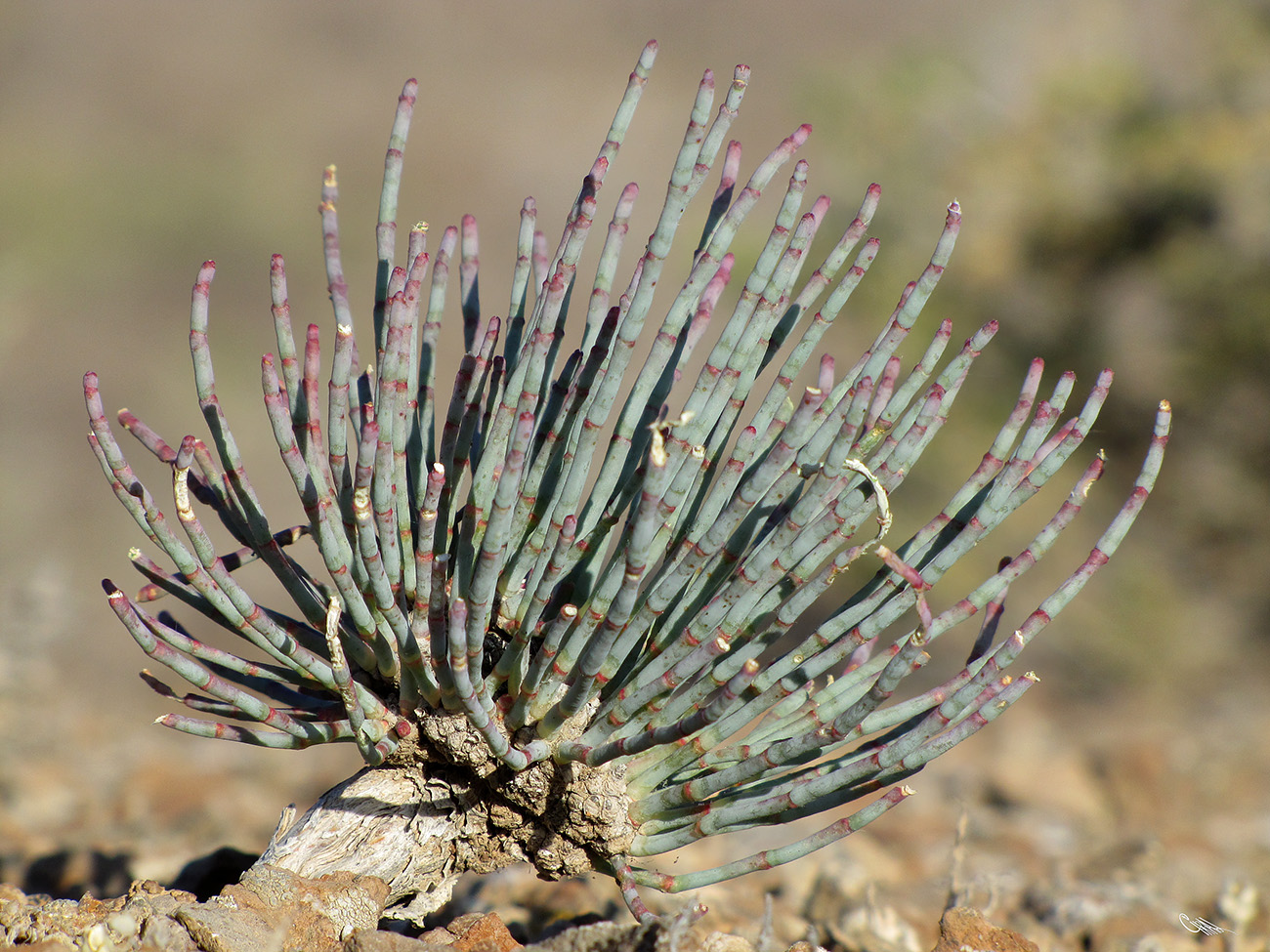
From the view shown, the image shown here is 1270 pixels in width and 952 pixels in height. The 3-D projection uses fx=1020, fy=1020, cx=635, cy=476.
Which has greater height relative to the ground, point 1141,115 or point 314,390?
point 1141,115

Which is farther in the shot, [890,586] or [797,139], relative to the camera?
[797,139]

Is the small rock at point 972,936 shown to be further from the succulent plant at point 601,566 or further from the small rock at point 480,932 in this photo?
the small rock at point 480,932

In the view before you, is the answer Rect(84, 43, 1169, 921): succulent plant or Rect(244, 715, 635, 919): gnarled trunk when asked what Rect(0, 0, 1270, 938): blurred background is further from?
Rect(84, 43, 1169, 921): succulent plant

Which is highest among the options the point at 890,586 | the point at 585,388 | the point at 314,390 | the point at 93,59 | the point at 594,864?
the point at 93,59

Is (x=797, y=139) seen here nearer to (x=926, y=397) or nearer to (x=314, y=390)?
(x=926, y=397)

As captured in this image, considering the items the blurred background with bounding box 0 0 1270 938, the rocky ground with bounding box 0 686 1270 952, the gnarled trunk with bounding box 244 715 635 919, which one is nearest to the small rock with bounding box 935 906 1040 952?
the rocky ground with bounding box 0 686 1270 952

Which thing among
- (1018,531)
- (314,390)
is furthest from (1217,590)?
(314,390)

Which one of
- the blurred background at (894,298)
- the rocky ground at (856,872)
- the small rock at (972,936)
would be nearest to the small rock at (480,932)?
the rocky ground at (856,872)
